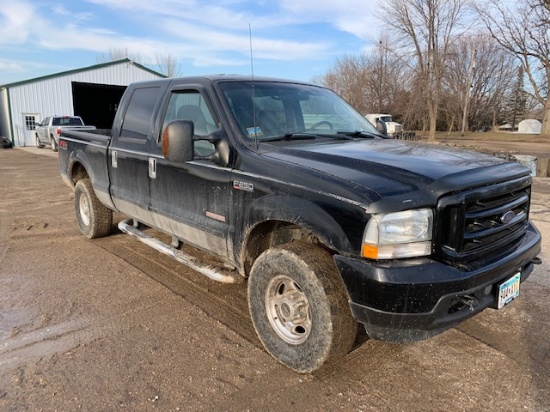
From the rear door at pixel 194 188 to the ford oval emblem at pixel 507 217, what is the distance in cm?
187

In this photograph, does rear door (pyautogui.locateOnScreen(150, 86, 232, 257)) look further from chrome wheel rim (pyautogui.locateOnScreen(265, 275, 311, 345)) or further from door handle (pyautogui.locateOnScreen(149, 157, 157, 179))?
chrome wheel rim (pyautogui.locateOnScreen(265, 275, 311, 345))

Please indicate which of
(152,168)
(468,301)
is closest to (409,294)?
(468,301)

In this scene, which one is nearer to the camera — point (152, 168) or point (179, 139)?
point (179, 139)

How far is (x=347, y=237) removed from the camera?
98.7 inches

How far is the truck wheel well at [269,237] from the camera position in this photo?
10.3ft

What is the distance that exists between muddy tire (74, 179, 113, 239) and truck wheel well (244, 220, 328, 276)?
3222 millimetres

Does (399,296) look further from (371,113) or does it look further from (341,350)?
(371,113)

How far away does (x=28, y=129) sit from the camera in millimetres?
28375

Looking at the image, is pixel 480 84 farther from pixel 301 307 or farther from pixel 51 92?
pixel 301 307

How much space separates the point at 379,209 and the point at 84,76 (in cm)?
3120

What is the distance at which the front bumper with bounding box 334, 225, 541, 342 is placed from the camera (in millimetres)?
2379

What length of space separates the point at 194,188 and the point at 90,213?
2850 mm

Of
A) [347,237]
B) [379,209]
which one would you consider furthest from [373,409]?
[379,209]

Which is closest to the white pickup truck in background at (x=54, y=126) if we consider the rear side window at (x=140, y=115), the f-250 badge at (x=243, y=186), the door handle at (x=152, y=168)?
the rear side window at (x=140, y=115)
